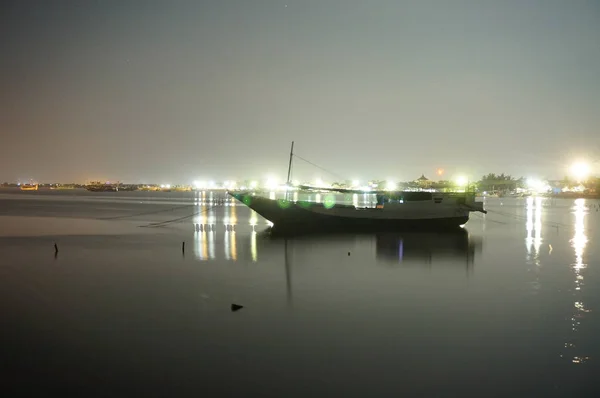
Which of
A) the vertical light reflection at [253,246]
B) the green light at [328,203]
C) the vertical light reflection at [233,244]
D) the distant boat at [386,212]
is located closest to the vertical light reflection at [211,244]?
the vertical light reflection at [233,244]

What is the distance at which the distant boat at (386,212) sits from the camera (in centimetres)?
4244

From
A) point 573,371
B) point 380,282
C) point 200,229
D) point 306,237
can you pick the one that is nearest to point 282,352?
point 573,371

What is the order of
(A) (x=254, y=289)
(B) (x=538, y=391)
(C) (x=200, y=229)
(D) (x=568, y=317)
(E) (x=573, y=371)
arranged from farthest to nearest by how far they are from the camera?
1. (C) (x=200, y=229)
2. (A) (x=254, y=289)
3. (D) (x=568, y=317)
4. (E) (x=573, y=371)
5. (B) (x=538, y=391)

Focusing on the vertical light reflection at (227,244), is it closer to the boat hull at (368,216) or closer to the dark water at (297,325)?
the dark water at (297,325)

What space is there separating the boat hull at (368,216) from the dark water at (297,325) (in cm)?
1536

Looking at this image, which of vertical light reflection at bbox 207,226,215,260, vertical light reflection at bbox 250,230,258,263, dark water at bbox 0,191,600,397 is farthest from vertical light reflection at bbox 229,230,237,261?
vertical light reflection at bbox 207,226,215,260

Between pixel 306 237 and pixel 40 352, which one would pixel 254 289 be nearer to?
pixel 40 352

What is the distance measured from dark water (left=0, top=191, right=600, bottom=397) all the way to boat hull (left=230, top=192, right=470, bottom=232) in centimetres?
1536

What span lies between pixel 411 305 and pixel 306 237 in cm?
2236

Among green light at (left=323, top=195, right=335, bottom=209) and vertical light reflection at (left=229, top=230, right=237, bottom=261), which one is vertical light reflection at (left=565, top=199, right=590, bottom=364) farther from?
green light at (left=323, top=195, right=335, bottom=209)

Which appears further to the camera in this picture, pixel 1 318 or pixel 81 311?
pixel 81 311

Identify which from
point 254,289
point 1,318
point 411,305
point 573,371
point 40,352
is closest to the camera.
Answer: point 573,371

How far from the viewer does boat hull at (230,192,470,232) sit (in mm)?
42406

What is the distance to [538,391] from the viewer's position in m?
8.98
